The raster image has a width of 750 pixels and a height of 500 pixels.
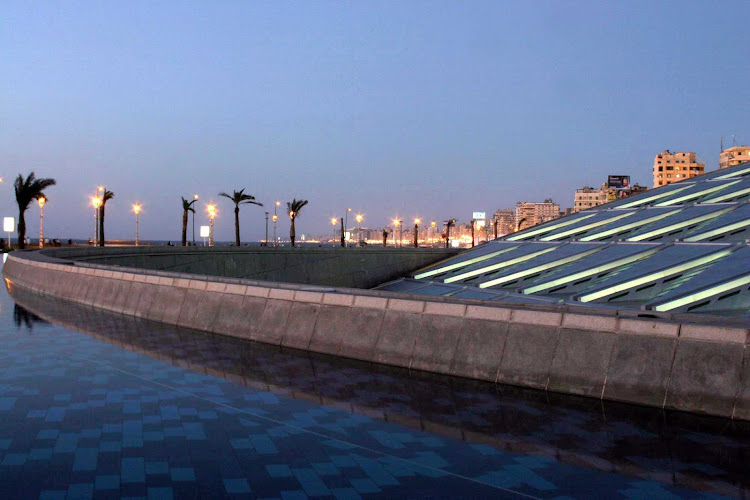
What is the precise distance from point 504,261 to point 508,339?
19909mm

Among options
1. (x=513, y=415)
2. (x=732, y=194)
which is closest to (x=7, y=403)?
(x=513, y=415)

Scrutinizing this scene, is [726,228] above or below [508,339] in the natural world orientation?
above

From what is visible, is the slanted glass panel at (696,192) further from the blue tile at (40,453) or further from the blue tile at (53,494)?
the blue tile at (53,494)

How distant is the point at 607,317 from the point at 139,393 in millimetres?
5986

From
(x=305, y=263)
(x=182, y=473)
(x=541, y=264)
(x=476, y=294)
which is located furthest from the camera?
(x=305, y=263)

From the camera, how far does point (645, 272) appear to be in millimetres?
19375

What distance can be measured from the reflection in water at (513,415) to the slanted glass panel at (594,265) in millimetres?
11781

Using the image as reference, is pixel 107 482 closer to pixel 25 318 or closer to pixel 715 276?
pixel 25 318

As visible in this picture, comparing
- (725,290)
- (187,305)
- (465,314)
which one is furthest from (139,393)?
(725,290)

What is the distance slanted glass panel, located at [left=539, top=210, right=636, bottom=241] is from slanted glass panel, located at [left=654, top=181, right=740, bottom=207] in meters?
1.51

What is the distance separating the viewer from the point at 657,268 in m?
19.3

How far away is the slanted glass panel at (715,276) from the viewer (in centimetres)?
1612

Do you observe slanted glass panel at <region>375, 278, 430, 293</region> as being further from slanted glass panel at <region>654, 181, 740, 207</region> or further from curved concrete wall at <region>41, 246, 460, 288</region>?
slanted glass panel at <region>654, 181, 740, 207</region>

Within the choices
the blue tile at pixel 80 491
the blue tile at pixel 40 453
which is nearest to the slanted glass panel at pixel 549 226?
the blue tile at pixel 40 453
